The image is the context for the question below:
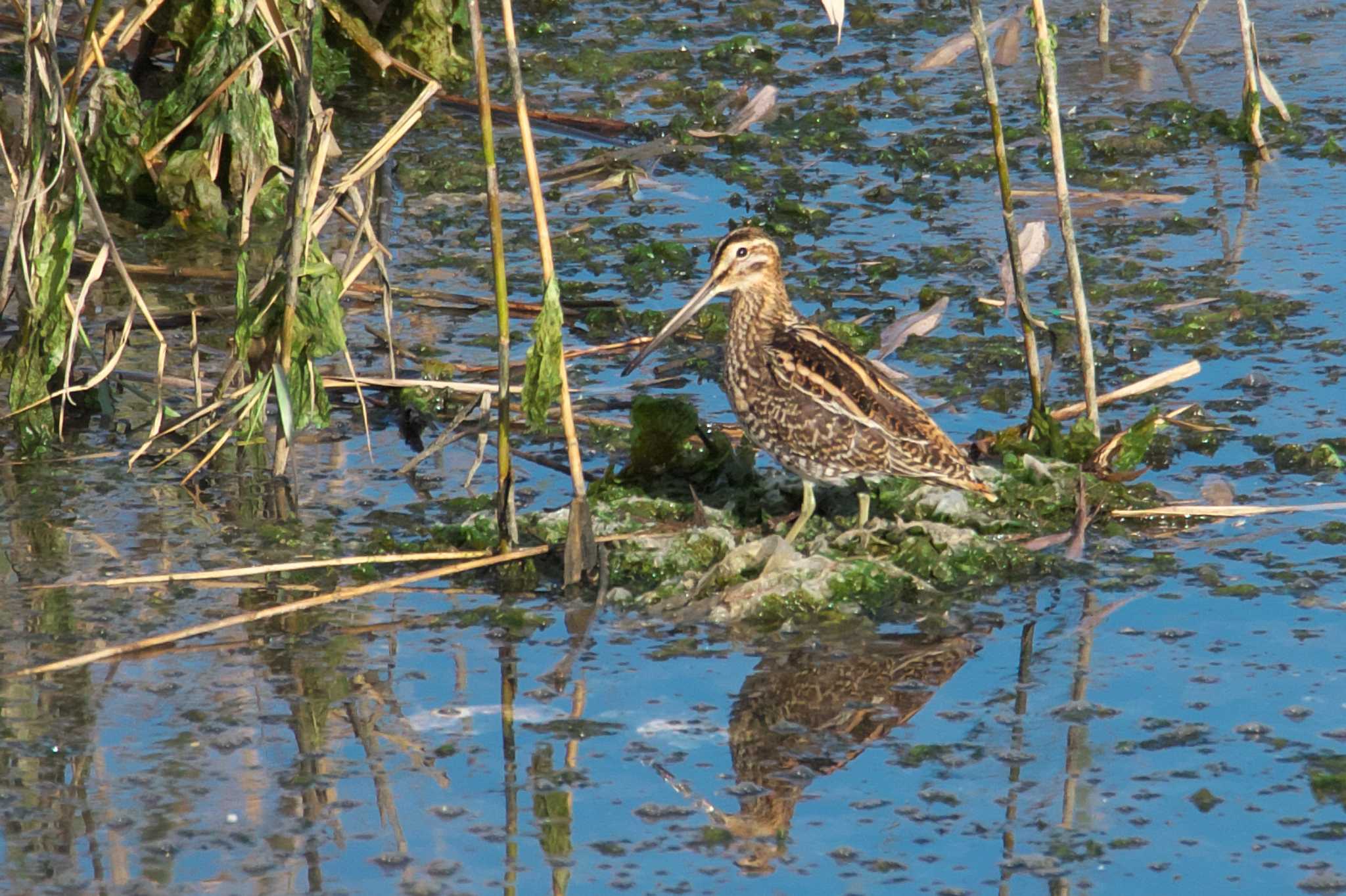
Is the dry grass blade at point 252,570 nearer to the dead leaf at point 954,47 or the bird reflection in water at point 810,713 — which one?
the bird reflection in water at point 810,713

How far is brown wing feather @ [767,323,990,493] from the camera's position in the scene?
228 inches

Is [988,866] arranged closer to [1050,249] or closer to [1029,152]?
[1050,249]

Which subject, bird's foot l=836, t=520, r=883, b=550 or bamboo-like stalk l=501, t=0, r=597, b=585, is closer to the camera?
bamboo-like stalk l=501, t=0, r=597, b=585

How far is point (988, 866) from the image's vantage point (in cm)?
413

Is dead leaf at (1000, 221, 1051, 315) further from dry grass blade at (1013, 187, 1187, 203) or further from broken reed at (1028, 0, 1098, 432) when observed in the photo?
dry grass blade at (1013, 187, 1187, 203)

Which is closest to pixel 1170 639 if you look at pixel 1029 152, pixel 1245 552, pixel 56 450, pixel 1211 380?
pixel 1245 552

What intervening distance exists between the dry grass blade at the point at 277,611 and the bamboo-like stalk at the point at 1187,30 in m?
5.51

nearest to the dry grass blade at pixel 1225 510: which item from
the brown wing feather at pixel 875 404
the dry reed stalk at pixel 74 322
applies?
the brown wing feather at pixel 875 404

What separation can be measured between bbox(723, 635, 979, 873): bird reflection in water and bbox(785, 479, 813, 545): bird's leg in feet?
2.35

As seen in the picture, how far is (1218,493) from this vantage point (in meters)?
5.97

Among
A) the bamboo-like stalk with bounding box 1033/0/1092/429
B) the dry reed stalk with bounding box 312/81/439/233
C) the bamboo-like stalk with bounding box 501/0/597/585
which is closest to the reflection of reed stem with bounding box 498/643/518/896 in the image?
the bamboo-like stalk with bounding box 501/0/597/585

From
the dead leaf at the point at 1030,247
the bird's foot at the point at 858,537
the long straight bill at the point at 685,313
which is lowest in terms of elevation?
the bird's foot at the point at 858,537

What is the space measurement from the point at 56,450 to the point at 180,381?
1.58 ft

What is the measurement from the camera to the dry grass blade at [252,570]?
5.49 meters
